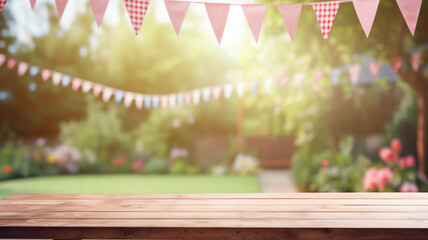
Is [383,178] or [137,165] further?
[137,165]

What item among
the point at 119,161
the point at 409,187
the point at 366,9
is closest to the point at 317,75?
the point at 409,187

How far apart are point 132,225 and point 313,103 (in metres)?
7.94

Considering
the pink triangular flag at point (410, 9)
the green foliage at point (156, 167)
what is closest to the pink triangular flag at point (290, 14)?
the pink triangular flag at point (410, 9)

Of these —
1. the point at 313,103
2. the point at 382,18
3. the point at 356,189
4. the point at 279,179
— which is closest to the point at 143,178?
the point at 279,179

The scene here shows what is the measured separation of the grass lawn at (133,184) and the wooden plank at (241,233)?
20.9 ft

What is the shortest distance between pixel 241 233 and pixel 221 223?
14 cm

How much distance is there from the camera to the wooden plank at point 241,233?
222 cm

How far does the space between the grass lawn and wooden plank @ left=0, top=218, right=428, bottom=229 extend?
6260mm

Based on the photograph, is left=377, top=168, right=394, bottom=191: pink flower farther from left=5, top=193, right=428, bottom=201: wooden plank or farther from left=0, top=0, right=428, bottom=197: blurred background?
left=5, top=193, right=428, bottom=201: wooden plank

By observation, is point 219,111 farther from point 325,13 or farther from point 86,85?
point 325,13

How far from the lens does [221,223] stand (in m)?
2.31

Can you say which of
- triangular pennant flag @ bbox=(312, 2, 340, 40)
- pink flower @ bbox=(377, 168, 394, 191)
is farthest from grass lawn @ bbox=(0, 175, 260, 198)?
triangular pennant flag @ bbox=(312, 2, 340, 40)

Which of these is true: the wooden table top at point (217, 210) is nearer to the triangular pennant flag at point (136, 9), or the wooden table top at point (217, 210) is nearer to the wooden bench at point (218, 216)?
the wooden bench at point (218, 216)

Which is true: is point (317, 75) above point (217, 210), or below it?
above
